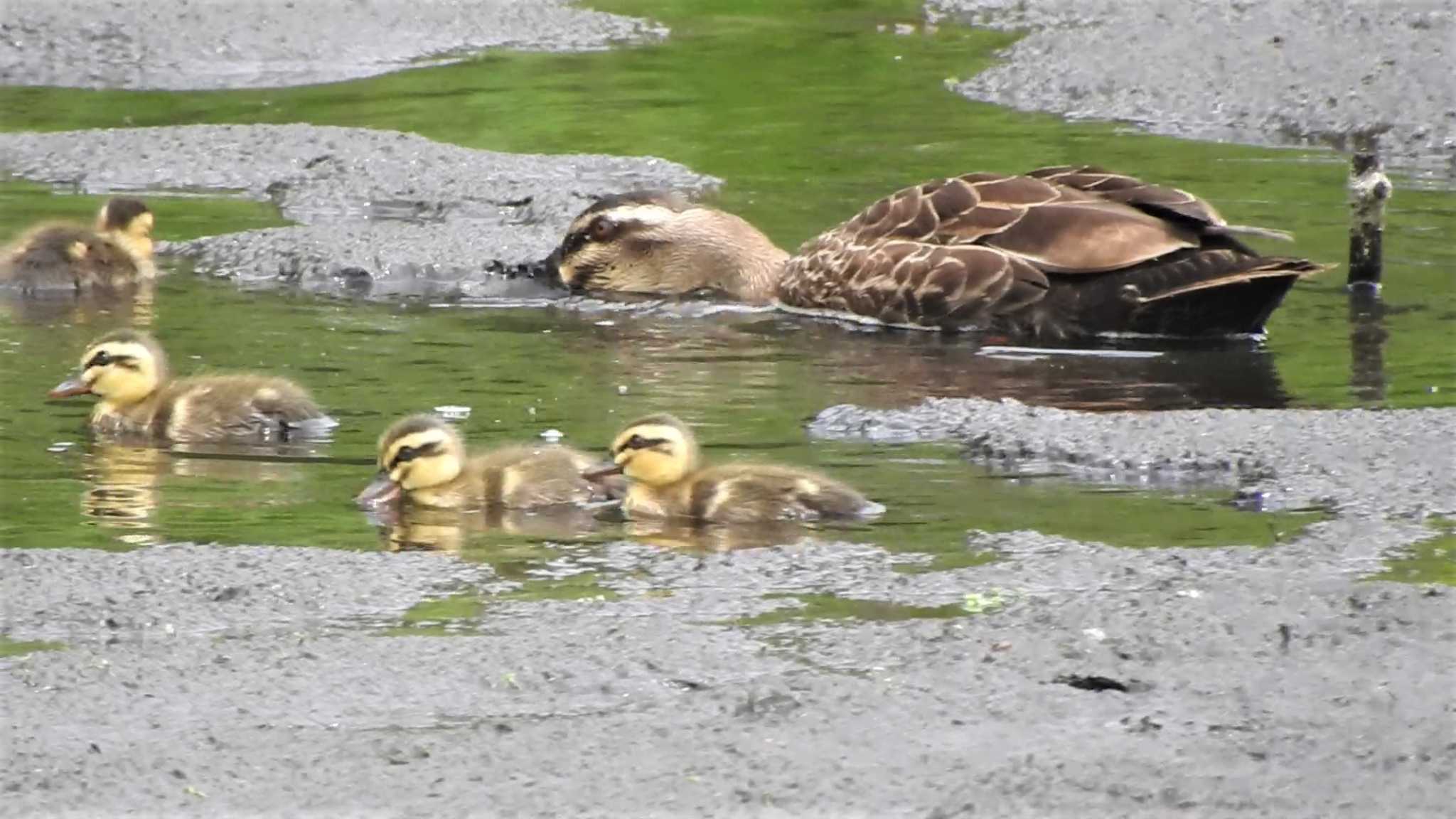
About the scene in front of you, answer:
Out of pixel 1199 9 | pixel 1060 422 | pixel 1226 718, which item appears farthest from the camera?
pixel 1199 9

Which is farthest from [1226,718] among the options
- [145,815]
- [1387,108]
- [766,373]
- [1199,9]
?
[1199,9]

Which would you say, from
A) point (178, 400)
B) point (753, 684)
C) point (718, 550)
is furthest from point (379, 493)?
point (753, 684)

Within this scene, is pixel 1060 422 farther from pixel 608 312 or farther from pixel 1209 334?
pixel 608 312

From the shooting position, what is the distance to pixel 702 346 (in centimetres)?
1013

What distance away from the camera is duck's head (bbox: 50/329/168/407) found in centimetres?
863

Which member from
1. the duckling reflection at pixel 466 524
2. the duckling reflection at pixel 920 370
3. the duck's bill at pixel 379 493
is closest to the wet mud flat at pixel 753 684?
the duckling reflection at pixel 466 524

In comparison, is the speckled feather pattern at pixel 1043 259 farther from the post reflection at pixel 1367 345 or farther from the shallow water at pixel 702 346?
the post reflection at pixel 1367 345

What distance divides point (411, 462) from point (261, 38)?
9657 millimetres

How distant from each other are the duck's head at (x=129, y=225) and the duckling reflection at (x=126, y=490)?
280 centimetres

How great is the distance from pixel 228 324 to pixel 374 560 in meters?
3.90

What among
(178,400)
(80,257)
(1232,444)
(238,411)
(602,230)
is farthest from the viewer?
(602,230)

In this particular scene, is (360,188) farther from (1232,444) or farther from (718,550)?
(718,550)

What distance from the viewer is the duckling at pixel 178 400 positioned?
8.34m

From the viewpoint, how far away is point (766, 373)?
30.8 feet
